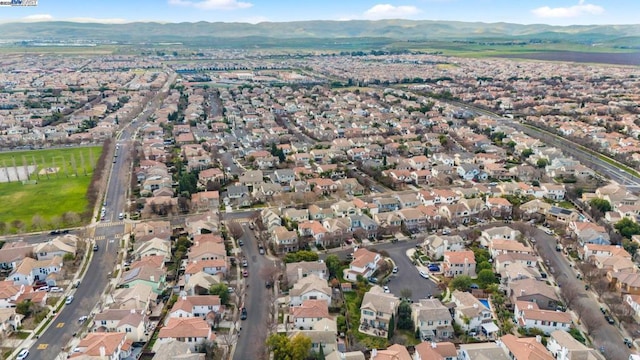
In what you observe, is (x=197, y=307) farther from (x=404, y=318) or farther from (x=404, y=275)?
(x=404, y=275)

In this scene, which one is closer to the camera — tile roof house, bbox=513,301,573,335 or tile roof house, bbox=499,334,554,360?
tile roof house, bbox=499,334,554,360

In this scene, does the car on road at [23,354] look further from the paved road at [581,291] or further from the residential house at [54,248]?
the paved road at [581,291]

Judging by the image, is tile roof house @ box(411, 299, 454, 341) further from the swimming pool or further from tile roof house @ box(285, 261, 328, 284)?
tile roof house @ box(285, 261, 328, 284)

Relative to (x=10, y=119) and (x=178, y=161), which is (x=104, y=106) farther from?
(x=178, y=161)

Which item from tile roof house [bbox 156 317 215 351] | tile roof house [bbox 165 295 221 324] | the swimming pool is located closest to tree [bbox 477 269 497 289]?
the swimming pool

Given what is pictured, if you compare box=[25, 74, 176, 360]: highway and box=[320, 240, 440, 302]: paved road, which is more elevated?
box=[320, 240, 440, 302]: paved road

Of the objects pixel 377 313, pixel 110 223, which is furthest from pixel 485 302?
pixel 110 223
